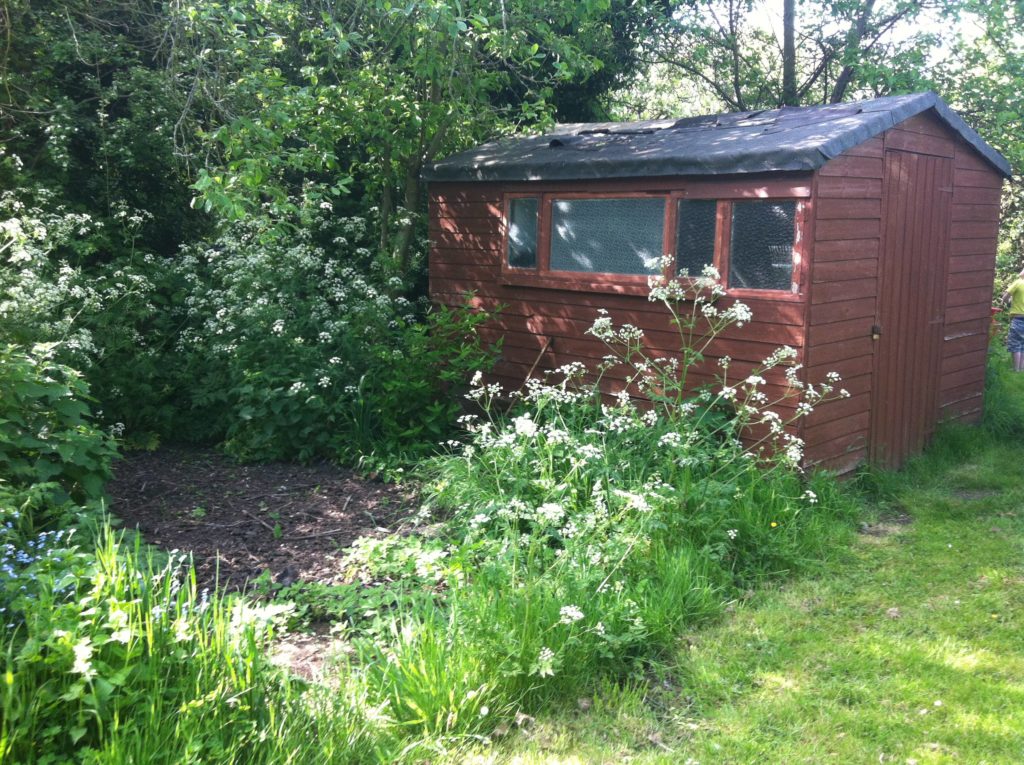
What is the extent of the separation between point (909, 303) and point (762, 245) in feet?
5.94

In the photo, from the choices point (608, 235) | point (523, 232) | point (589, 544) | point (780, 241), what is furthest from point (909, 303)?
point (589, 544)

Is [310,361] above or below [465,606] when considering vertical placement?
above

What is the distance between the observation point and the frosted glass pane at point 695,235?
22.7ft

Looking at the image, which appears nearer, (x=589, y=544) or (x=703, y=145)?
(x=589, y=544)

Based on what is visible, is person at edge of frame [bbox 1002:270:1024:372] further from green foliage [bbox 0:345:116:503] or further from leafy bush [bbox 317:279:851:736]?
green foliage [bbox 0:345:116:503]

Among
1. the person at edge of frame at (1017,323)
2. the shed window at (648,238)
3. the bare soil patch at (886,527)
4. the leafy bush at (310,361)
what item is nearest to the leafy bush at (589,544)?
the bare soil patch at (886,527)

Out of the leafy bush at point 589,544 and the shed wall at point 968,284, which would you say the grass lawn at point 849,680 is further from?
the shed wall at point 968,284

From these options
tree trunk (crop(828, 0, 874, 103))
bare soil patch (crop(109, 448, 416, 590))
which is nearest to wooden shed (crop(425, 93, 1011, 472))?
bare soil patch (crop(109, 448, 416, 590))

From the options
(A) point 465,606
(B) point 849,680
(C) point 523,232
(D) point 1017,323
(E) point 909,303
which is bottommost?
(B) point 849,680

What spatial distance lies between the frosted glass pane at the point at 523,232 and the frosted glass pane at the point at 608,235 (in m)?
0.26

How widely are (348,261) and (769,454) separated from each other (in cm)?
486

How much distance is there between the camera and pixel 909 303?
25.2 ft

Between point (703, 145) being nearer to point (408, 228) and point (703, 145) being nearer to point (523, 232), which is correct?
point (523, 232)

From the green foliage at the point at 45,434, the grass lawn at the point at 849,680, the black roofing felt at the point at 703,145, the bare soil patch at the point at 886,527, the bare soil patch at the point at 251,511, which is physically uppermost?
the black roofing felt at the point at 703,145
